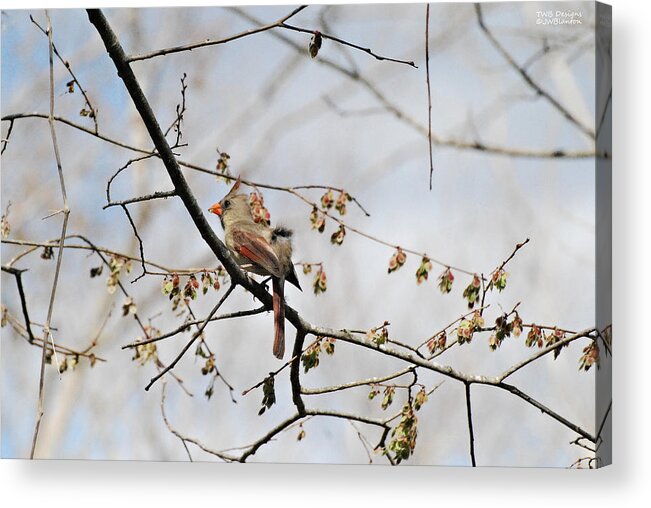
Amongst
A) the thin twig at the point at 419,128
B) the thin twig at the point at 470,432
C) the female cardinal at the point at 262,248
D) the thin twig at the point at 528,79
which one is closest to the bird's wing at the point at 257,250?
the female cardinal at the point at 262,248

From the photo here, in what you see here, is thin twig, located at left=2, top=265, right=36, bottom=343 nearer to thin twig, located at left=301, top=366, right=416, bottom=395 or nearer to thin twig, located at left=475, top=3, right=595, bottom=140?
thin twig, located at left=301, top=366, right=416, bottom=395

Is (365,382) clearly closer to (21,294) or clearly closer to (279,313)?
(279,313)

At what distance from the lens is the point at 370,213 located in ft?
12.5

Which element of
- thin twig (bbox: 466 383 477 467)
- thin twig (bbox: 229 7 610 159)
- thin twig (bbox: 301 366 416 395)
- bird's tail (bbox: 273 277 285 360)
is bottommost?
thin twig (bbox: 466 383 477 467)

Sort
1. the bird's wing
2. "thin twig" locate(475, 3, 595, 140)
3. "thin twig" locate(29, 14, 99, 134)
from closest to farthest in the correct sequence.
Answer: "thin twig" locate(475, 3, 595, 140), the bird's wing, "thin twig" locate(29, 14, 99, 134)

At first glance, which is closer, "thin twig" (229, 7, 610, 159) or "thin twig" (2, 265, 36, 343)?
"thin twig" (229, 7, 610, 159)

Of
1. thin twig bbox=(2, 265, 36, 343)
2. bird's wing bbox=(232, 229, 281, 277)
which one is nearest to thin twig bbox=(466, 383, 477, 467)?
bird's wing bbox=(232, 229, 281, 277)

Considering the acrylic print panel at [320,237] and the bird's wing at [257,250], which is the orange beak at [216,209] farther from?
the bird's wing at [257,250]

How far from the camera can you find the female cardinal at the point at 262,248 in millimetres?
3725

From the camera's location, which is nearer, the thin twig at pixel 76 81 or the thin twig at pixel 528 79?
the thin twig at pixel 528 79

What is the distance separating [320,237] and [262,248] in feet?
0.70

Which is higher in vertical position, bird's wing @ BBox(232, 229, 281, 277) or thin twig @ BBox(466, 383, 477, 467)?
bird's wing @ BBox(232, 229, 281, 277)

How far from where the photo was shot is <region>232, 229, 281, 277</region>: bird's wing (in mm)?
3715

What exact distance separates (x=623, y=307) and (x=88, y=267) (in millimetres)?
1926
